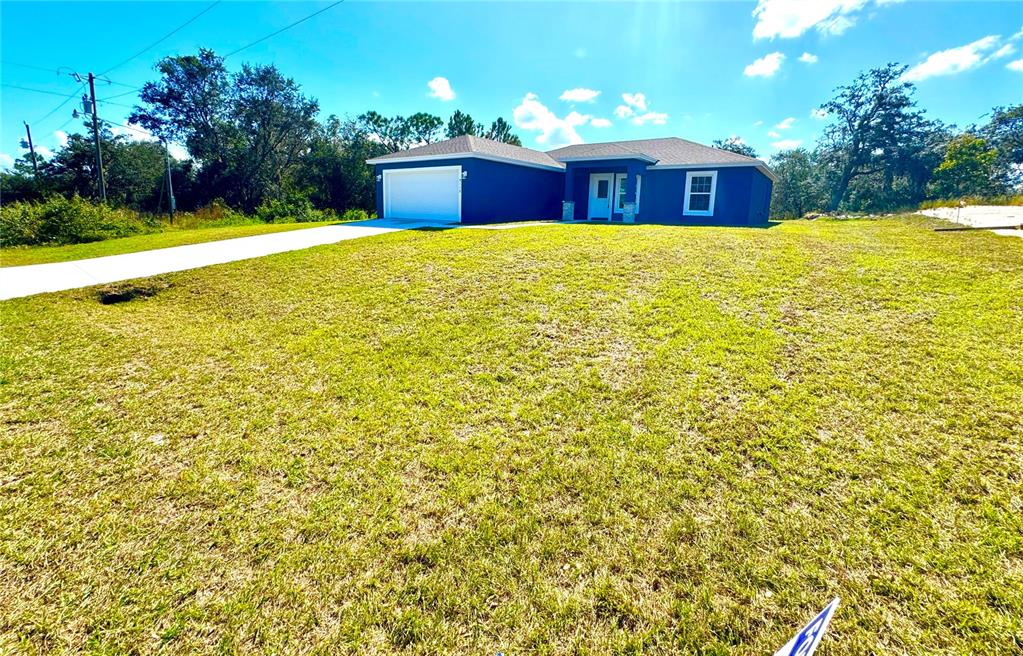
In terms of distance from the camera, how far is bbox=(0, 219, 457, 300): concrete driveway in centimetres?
770

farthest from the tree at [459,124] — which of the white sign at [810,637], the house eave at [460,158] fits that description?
the white sign at [810,637]

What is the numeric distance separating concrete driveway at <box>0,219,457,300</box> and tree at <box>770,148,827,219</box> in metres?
32.0

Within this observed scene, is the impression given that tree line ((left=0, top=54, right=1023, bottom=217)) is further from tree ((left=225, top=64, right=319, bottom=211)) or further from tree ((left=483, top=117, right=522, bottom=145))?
tree ((left=483, top=117, right=522, bottom=145))

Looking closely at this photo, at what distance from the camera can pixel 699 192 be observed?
16.6 meters

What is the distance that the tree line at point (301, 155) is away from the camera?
30719 millimetres

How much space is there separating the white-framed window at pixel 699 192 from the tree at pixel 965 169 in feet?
75.7

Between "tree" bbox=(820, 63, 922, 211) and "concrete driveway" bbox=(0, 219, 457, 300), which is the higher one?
"tree" bbox=(820, 63, 922, 211)

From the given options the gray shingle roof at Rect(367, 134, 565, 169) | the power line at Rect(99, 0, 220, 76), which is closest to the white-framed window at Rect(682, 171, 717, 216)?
the gray shingle roof at Rect(367, 134, 565, 169)

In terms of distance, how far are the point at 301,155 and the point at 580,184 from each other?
2647 cm

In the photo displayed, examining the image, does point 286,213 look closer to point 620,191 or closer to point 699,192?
point 620,191

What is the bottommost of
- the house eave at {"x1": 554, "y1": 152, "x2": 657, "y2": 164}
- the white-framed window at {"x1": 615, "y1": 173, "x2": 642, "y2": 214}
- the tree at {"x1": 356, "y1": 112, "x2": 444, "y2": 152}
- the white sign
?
the white sign

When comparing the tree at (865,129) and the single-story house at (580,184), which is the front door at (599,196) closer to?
the single-story house at (580,184)

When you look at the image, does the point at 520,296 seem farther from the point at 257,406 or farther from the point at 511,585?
the point at 511,585

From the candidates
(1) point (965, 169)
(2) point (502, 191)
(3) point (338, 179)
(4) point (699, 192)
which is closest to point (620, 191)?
(4) point (699, 192)
